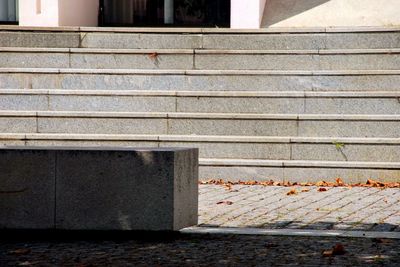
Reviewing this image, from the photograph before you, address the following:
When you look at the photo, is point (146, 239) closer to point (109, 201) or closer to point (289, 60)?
point (109, 201)

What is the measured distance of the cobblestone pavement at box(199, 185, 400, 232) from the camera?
9.93 metres

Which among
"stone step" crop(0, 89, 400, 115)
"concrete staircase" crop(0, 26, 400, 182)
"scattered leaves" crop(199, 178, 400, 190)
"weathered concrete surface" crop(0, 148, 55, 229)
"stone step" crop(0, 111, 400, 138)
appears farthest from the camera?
"stone step" crop(0, 89, 400, 115)

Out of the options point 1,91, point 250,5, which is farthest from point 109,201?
point 250,5

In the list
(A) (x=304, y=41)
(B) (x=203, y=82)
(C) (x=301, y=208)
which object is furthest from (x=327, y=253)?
(A) (x=304, y=41)

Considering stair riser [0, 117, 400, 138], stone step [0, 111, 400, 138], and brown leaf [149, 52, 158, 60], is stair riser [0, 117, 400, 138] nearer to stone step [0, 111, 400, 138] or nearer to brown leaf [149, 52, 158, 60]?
stone step [0, 111, 400, 138]

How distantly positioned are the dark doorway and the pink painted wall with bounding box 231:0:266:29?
166cm

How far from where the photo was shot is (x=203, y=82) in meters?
14.9

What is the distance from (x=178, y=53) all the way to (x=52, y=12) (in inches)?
128

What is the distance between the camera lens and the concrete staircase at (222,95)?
44.5 feet

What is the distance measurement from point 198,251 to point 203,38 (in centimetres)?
767

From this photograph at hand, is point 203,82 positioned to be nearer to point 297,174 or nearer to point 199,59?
point 199,59

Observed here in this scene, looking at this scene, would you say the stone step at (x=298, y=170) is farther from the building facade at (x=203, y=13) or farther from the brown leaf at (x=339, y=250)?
the brown leaf at (x=339, y=250)

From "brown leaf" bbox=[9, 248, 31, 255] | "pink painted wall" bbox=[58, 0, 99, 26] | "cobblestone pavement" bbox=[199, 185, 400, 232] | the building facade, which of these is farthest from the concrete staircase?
"brown leaf" bbox=[9, 248, 31, 255]

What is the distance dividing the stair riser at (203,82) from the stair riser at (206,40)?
897 mm
